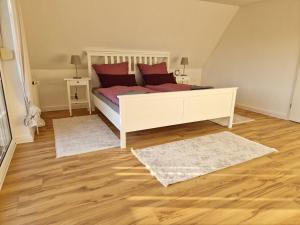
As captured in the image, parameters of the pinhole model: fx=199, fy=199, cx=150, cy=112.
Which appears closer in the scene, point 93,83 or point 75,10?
point 75,10

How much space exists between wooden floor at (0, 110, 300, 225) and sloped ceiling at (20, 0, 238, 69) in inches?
81.5

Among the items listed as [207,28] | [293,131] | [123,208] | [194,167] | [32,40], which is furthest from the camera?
[207,28]

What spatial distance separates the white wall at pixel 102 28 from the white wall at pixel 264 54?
48cm

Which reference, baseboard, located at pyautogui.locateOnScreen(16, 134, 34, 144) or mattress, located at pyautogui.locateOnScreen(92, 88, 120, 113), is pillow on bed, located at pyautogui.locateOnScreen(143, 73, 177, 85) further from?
baseboard, located at pyautogui.locateOnScreen(16, 134, 34, 144)

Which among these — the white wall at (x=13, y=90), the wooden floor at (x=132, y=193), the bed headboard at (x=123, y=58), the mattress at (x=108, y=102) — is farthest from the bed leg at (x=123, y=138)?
the bed headboard at (x=123, y=58)

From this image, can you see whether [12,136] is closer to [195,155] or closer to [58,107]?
[58,107]

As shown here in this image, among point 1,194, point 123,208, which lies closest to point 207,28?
point 123,208

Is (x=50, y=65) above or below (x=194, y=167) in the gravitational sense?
above

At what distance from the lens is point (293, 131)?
10.3 ft

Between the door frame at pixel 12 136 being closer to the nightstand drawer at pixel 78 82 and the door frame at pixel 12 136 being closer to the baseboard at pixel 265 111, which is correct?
the nightstand drawer at pixel 78 82

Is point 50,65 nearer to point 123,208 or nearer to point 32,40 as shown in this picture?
point 32,40

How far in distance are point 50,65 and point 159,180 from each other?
10.9 ft

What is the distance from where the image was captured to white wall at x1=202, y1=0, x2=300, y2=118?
141 inches

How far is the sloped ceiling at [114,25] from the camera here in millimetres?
3270
